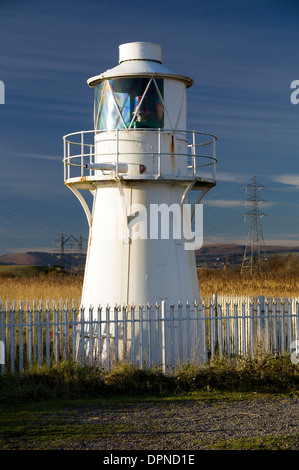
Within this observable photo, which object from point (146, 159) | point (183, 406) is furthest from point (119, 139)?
point (183, 406)

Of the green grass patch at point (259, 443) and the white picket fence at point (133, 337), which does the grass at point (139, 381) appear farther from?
the green grass patch at point (259, 443)

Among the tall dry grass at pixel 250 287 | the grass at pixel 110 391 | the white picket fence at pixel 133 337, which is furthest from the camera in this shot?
Result: the tall dry grass at pixel 250 287

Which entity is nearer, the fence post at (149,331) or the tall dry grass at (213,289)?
the fence post at (149,331)

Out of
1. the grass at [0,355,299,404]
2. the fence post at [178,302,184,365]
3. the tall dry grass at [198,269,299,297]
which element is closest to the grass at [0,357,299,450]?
the grass at [0,355,299,404]

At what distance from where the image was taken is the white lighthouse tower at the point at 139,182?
48.8 feet

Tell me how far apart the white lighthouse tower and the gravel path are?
12.9 feet

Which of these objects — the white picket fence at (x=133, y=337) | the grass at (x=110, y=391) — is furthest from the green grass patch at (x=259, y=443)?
the white picket fence at (x=133, y=337)

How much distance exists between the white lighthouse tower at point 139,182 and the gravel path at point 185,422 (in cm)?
394

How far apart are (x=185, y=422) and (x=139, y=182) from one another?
20.4ft

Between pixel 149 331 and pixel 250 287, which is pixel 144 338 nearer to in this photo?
pixel 149 331

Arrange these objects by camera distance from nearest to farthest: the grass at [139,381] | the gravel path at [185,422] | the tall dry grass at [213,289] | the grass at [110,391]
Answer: the gravel path at [185,422] < the grass at [110,391] < the grass at [139,381] < the tall dry grass at [213,289]

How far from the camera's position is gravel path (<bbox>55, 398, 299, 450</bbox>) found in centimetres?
907

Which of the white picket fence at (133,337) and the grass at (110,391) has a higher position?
the white picket fence at (133,337)

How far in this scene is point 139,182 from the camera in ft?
49.2
